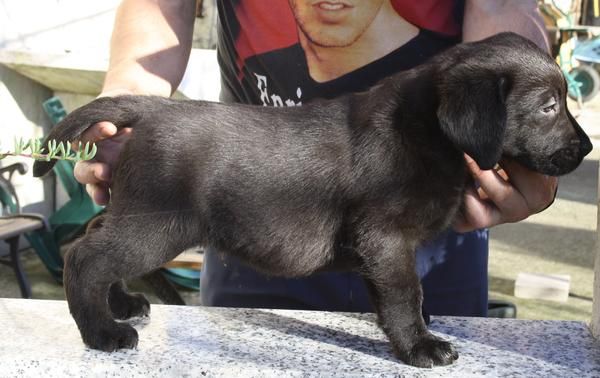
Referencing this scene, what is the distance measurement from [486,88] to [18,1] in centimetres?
676

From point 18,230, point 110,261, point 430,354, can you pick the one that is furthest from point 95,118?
point 18,230

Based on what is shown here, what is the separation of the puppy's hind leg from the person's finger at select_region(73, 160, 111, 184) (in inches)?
5.7

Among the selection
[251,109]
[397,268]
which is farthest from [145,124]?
[397,268]

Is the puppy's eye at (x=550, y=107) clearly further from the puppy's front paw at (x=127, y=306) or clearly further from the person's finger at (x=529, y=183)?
the puppy's front paw at (x=127, y=306)

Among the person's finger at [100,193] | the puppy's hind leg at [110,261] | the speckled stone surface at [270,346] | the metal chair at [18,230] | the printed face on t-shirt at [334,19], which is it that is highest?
the printed face on t-shirt at [334,19]

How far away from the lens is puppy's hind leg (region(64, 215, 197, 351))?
1837 mm

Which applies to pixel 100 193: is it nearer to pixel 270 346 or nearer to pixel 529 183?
pixel 270 346

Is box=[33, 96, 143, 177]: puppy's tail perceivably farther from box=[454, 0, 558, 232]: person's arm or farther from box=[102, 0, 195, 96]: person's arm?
box=[454, 0, 558, 232]: person's arm

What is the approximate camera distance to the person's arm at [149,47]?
239cm

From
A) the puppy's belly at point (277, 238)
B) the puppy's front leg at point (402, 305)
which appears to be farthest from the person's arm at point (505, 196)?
the puppy's belly at point (277, 238)

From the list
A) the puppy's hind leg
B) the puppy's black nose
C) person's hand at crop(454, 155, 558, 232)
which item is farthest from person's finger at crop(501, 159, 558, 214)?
the puppy's hind leg

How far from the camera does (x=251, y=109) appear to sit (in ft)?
6.36

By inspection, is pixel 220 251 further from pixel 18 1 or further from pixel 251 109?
pixel 18 1

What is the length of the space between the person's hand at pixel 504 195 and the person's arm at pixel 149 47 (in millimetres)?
925
